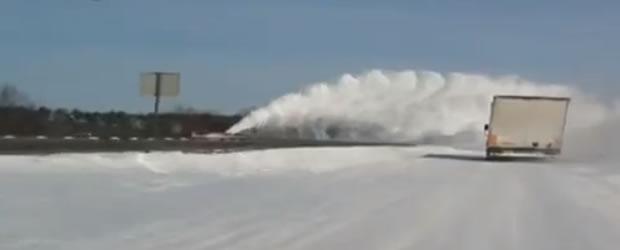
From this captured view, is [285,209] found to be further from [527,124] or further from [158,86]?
[527,124]

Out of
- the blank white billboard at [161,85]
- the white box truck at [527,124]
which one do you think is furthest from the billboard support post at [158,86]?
the white box truck at [527,124]

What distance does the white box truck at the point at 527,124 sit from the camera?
160 feet

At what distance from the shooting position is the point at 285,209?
16.7m

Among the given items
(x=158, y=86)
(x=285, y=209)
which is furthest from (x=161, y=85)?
(x=285, y=209)

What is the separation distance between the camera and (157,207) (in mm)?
16375

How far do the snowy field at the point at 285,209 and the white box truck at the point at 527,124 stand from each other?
61.7 feet

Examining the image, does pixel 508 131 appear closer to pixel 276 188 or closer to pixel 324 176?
pixel 324 176

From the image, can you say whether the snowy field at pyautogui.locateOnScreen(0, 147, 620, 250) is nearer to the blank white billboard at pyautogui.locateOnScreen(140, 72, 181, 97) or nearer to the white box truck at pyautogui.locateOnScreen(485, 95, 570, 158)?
the blank white billboard at pyautogui.locateOnScreen(140, 72, 181, 97)

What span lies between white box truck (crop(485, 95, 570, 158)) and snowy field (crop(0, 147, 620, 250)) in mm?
18808

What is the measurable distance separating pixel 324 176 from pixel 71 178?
304 inches

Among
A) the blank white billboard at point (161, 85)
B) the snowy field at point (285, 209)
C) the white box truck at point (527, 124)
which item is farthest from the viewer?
the white box truck at point (527, 124)

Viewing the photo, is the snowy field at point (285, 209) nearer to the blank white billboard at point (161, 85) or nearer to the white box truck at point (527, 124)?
the blank white billboard at point (161, 85)

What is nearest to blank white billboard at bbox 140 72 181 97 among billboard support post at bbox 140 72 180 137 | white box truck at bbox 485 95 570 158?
billboard support post at bbox 140 72 180 137

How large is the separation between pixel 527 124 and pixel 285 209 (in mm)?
33792
